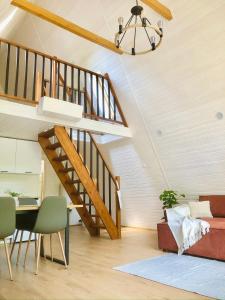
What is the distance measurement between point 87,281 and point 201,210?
267 centimetres

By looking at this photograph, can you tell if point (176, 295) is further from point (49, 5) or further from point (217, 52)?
point (49, 5)

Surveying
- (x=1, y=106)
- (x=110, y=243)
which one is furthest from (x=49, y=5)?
(x=110, y=243)

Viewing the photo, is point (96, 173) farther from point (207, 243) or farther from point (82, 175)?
point (207, 243)

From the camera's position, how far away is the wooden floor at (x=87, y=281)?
220 centimetres

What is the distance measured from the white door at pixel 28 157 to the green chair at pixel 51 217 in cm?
234

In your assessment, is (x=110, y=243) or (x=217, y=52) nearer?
(x=217, y=52)

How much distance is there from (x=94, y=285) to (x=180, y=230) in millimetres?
1659

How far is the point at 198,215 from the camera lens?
14.6ft

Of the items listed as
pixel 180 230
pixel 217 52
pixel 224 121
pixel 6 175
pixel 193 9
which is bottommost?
pixel 180 230

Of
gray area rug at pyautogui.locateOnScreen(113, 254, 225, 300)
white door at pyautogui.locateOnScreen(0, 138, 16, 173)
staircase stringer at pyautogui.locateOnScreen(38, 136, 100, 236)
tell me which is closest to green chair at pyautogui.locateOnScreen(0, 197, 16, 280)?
gray area rug at pyautogui.locateOnScreen(113, 254, 225, 300)

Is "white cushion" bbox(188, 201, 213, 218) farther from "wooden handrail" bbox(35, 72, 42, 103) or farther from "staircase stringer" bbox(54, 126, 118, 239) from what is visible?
"wooden handrail" bbox(35, 72, 42, 103)

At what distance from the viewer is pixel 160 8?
3.53 m

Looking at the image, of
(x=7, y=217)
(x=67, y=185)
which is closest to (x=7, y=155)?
(x=67, y=185)

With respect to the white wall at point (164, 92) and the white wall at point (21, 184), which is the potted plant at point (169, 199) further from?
the white wall at point (21, 184)
